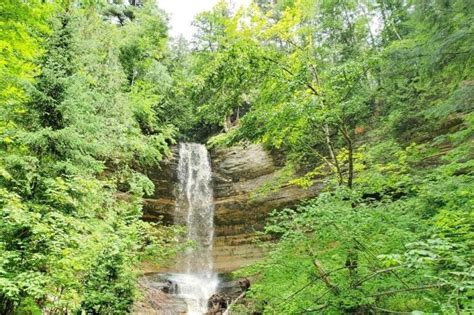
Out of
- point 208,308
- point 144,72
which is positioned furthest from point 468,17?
point 144,72

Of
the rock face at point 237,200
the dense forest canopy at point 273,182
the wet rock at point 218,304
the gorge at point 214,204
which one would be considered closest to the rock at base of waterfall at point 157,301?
the gorge at point 214,204

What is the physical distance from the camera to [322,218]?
14.4ft

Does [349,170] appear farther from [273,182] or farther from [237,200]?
[237,200]

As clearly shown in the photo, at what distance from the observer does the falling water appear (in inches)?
584

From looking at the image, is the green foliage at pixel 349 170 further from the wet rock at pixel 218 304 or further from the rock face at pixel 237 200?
the rock face at pixel 237 200

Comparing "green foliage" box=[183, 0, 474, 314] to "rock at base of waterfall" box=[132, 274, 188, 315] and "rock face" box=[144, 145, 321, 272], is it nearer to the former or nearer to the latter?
"rock at base of waterfall" box=[132, 274, 188, 315]

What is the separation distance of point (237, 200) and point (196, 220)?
2474 millimetres

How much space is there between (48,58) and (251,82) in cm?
431

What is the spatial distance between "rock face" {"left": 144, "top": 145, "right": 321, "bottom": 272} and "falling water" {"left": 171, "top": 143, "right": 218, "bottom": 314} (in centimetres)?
39

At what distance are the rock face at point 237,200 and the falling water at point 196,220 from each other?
0.39 meters

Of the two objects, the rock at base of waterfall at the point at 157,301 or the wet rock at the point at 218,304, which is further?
the wet rock at the point at 218,304

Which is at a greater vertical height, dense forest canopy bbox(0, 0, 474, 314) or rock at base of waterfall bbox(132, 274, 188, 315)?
dense forest canopy bbox(0, 0, 474, 314)

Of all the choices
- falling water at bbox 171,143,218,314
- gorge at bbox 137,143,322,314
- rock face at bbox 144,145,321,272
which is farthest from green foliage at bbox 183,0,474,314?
rock face at bbox 144,145,321,272

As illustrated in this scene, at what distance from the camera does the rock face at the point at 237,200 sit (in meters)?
16.9
